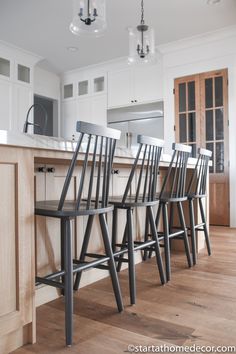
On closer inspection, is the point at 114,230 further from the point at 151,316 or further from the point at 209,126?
the point at 209,126

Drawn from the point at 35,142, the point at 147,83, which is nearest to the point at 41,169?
the point at 35,142

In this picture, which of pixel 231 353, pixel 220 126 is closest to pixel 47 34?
pixel 220 126

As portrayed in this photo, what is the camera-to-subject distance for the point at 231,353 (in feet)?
4.04

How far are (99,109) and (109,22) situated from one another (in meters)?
1.92

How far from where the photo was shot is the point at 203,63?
4.59 metres

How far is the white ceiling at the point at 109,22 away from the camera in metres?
3.74

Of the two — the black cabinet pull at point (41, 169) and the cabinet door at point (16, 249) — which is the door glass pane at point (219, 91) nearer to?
the black cabinet pull at point (41, 169)

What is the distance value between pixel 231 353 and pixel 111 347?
0.48m

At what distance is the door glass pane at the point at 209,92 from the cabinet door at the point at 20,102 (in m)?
2.97

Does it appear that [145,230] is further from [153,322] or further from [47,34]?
[47,34]

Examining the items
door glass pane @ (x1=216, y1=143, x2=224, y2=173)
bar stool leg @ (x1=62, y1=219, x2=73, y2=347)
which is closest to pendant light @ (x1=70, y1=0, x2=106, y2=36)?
bar stool leg @ (x1=62, y1=219, x2=73, y2=347)

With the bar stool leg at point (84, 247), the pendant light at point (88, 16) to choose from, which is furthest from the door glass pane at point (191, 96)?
the bar stool leg at point (84, 247)

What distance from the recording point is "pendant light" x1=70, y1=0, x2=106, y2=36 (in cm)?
248

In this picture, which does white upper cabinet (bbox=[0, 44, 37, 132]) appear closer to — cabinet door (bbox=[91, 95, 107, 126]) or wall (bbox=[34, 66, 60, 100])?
wall (bbox=[34, 66, 60, 100])
